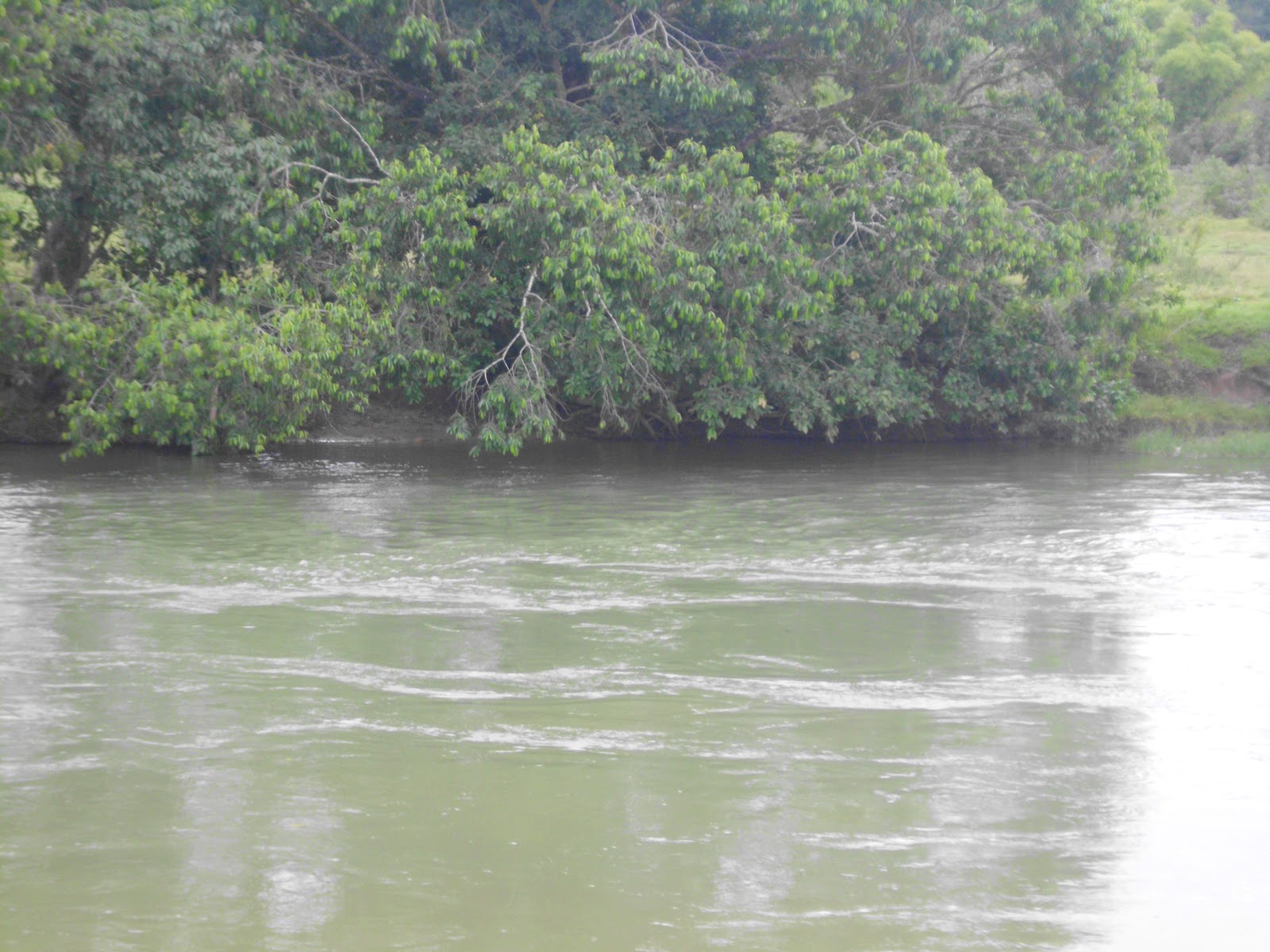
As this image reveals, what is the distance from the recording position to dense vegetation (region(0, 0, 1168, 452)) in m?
13.4

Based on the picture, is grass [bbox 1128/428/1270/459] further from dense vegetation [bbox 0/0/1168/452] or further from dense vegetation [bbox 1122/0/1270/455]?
dense vegetation [bbox 0/0/1168/452]

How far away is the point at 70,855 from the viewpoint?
4.04 meters

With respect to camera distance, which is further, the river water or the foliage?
the foliage

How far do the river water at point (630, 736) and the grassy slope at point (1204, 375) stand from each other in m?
7.20

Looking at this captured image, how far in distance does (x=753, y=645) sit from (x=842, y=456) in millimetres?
9950

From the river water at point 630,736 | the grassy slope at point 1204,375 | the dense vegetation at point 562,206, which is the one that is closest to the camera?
the river water at point 630,736

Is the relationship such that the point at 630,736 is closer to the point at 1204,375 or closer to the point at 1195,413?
Answer: the point at 1195,413

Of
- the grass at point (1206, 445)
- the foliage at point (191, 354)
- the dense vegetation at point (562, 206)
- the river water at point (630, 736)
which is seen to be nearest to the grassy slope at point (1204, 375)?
the grass at point (1206, 445)

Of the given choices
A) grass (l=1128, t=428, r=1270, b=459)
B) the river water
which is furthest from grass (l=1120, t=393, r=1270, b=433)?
the river water

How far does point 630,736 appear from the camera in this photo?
5273 mm

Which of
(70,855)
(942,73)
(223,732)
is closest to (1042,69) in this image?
(942,73)

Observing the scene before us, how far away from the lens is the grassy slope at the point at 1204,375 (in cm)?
1761

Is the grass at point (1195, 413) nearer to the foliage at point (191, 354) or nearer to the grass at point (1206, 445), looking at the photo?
A: the grass at point (1206, 445)

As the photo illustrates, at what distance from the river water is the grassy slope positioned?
7.20 m
